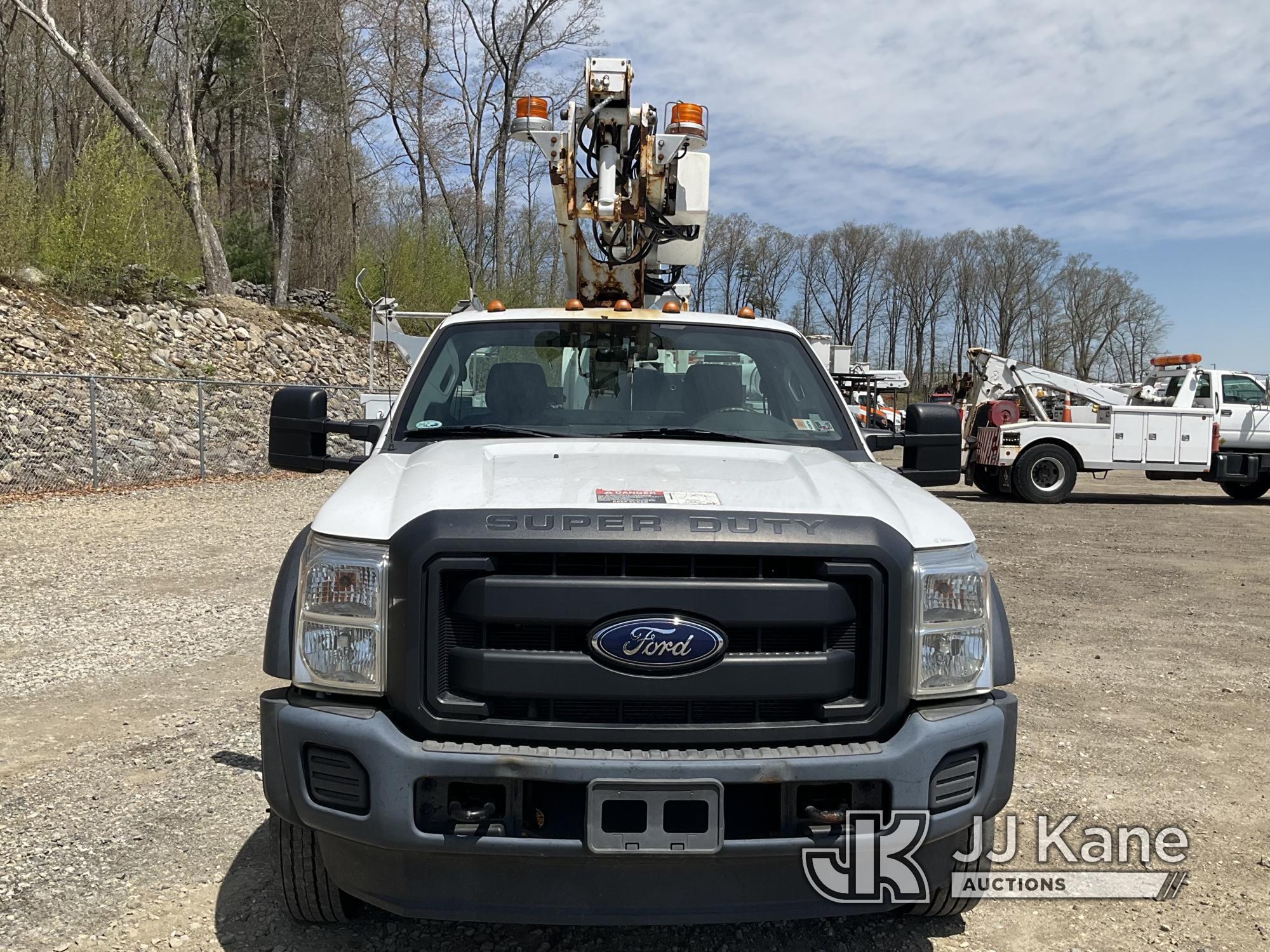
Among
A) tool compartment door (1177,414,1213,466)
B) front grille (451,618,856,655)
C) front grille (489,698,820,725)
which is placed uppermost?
tool compartment door (1177,414,1213,466)

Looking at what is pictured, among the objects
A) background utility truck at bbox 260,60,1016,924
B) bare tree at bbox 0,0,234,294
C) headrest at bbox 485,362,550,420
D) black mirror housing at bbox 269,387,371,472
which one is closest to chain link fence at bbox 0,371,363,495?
bare tree at bbox 0,0,234,294

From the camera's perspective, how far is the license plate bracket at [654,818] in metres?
2.22

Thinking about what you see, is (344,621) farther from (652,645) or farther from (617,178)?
(617,178)

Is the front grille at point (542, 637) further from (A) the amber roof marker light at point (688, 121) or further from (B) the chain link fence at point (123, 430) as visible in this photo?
(B) the chain link fence at point (123, 430)

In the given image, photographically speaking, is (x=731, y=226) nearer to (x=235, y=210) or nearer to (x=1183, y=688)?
(x=235, y=210)

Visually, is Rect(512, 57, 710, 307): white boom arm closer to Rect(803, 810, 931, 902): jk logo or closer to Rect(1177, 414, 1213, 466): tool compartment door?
Rect(803, 810, 931, 902): jk logo

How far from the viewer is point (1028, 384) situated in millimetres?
18625

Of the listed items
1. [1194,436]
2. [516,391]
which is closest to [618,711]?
[516,391]

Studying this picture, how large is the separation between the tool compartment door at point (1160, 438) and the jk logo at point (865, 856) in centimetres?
1736

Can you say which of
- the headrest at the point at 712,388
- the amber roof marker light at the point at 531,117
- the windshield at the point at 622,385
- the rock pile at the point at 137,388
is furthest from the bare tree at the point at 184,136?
the headrest at the point at 712,388

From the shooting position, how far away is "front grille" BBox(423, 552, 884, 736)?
232 centimetres

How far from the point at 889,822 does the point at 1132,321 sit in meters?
82.0

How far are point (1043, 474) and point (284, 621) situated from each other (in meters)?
16.6

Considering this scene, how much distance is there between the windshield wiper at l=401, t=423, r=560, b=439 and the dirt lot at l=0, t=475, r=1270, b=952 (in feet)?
5.05
